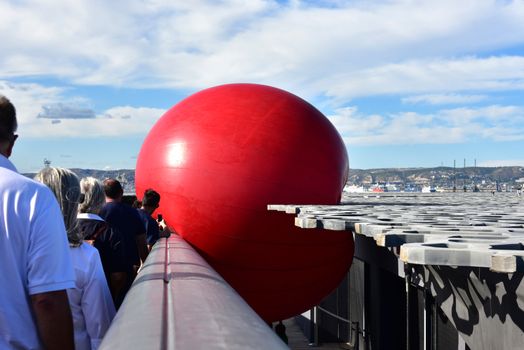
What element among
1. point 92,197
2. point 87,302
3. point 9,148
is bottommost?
point 87,302

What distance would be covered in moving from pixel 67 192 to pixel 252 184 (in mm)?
4757

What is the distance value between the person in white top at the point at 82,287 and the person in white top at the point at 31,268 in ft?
1.79

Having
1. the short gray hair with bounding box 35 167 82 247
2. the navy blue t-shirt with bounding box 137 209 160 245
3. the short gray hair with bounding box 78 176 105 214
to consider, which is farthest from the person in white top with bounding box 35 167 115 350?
the navy blue t-shirt with bounding box 137 209 160 245

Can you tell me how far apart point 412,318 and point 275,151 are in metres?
4.68

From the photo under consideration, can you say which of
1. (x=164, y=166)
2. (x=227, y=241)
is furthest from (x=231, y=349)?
(x=164, y=166)

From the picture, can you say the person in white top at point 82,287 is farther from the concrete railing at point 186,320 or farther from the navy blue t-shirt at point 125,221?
the navy blue t-shirt at point 125,221

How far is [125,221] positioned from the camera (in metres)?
5.43

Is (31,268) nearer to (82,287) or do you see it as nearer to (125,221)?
(82,287)

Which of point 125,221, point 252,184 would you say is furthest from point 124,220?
point 252,184

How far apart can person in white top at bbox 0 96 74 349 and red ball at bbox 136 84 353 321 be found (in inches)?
205

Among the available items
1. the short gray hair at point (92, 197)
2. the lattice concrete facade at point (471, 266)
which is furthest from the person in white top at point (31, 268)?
the lattice concrete facade at point (471, 266)

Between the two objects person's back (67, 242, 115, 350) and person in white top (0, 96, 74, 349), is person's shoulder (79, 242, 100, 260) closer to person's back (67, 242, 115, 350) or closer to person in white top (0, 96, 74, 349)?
person's back (67, 242, 115, 350)

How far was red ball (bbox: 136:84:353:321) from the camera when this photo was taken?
7445 millimetres

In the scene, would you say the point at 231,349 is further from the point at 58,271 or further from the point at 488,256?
the point at 488,256
